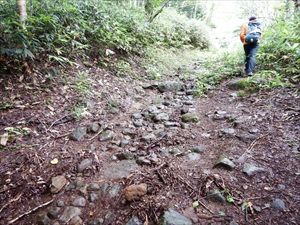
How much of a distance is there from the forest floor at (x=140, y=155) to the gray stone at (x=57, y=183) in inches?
1.1

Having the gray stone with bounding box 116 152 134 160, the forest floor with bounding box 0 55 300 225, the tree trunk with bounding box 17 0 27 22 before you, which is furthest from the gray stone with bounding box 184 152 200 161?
the tree trunk with bounding box 17 0 27 22

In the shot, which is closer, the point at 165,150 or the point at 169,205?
the point at 169,205

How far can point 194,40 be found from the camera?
39.4 ft

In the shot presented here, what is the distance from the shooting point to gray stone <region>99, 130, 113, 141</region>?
321 cm

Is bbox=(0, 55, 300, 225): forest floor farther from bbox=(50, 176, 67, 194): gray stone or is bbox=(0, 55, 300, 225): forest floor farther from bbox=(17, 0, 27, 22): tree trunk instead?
bbox=(17, 0, 27, 22): tree trunk

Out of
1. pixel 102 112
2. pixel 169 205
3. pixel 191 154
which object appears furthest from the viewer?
pixel 102 112

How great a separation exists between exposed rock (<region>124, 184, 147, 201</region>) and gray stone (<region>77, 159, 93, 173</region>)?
78 cm

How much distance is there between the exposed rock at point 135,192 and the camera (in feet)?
6.47

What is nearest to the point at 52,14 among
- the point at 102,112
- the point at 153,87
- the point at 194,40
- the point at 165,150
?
the point at 102,112

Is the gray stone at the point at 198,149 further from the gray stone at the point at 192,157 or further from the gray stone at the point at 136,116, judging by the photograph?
the gray stone at the point at 136,116

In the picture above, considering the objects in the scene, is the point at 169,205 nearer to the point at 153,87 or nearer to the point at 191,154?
the point at 191,154

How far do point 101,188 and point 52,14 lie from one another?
4.32 metres

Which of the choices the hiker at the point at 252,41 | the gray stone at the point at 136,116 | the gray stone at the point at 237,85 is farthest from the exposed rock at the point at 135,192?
the hiker at the point at 252,41

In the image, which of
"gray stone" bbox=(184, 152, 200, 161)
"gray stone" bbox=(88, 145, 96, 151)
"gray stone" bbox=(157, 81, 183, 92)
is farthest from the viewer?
"gray stone" bbox=(157, 81, 183, 92)
